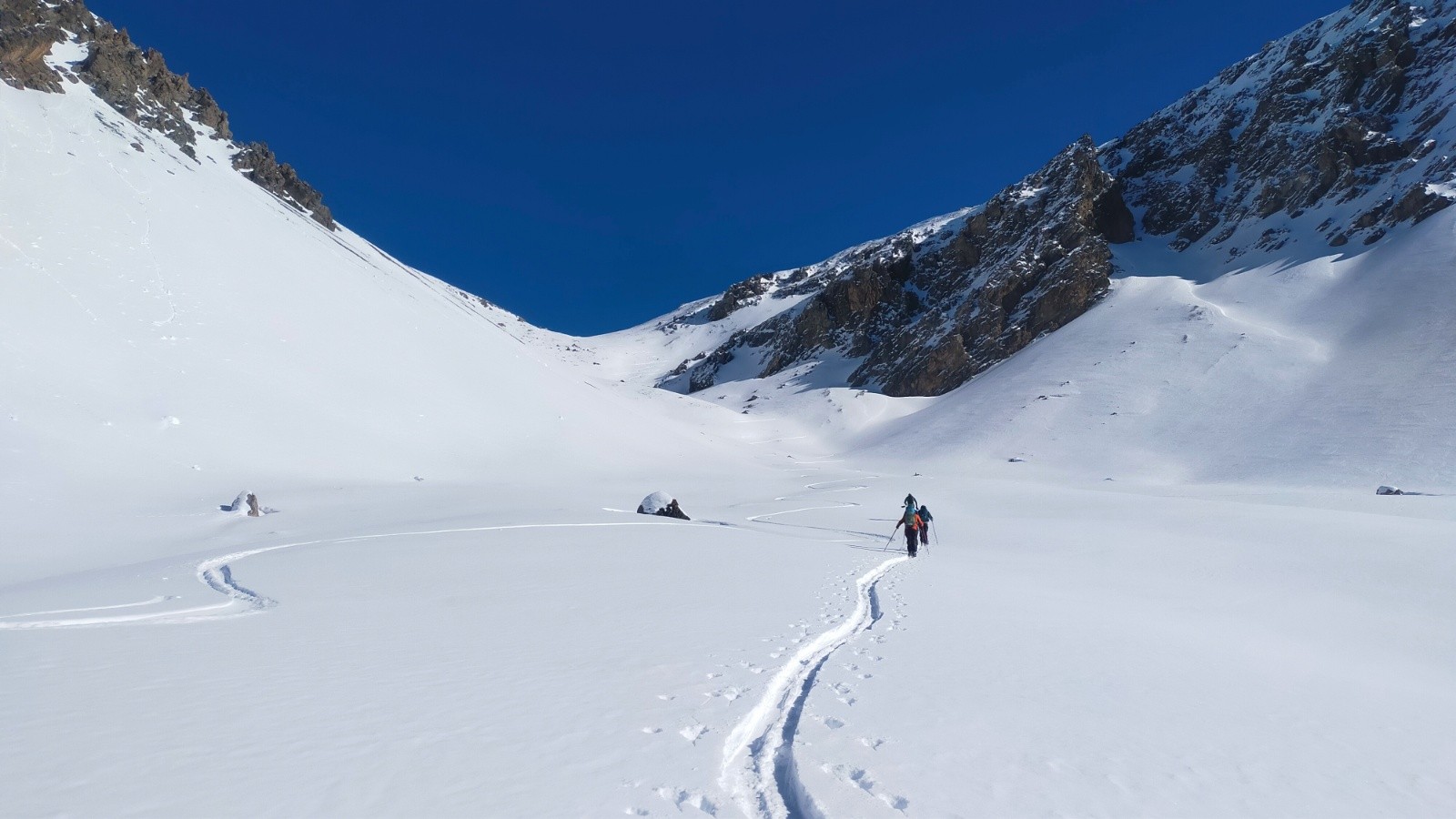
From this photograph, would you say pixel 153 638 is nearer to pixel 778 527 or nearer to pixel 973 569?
pixel 973 569

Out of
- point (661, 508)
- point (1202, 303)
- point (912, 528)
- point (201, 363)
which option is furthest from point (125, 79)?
point (1202, 303)

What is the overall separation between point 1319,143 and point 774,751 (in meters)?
98.8

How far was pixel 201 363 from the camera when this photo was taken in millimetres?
26359

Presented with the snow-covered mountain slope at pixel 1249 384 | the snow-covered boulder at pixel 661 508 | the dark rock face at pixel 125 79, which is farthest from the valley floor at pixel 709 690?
the dark rock face at pixel 125 79

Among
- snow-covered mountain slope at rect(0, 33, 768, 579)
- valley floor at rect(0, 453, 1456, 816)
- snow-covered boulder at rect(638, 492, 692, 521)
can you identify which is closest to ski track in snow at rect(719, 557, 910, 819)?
valley floor at rect(0, 453, 1456, 816)

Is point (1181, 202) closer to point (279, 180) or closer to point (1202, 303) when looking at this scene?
point (1202, 303)

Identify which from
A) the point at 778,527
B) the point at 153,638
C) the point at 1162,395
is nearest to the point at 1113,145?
the point at 1162,395

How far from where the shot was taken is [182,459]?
20844 millimetres

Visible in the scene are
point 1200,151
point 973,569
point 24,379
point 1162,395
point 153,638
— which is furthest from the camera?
point 1200,151

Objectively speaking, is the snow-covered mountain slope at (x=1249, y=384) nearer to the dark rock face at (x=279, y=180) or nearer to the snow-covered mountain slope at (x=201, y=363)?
the snow-covered mountain slope at (x=201, y=363)

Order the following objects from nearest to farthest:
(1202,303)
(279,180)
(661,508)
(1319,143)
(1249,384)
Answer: (661,508)
(1249,384)
(1202,303)
(279,180)
(1319,143)

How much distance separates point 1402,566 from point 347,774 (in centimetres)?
1754

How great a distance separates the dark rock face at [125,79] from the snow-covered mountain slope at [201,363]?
200cm

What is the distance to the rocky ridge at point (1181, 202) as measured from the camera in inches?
2753
